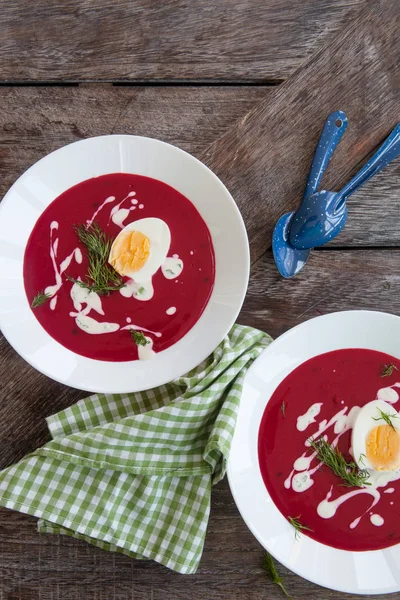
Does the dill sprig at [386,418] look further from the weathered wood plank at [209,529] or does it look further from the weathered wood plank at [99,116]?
the weathered wood plank at [99,116]

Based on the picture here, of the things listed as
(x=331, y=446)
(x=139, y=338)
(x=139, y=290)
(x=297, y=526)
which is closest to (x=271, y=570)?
(x=297, y=526)

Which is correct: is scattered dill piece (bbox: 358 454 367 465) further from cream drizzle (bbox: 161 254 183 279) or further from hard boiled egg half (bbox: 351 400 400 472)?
cream drizzle (bbox: 161 254 183 279)

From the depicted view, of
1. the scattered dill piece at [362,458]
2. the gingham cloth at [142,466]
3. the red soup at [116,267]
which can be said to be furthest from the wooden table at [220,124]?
the scattered dill piece at [362,458]

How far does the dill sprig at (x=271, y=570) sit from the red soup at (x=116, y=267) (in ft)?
2.56

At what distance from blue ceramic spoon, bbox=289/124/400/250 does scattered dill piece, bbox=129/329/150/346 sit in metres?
0.56

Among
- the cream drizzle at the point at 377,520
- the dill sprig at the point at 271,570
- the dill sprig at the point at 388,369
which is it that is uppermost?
the dill sprig at the point at 388,369

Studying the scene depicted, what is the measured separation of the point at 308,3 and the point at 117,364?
1297mm

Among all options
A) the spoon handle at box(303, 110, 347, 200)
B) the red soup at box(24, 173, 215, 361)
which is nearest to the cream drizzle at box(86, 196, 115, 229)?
the red soup at box(24, 173, 215, 361)

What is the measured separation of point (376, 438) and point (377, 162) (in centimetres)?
86

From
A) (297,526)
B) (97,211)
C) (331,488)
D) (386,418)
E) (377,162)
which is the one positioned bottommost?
(297,526)

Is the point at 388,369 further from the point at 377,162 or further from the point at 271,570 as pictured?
the point at 271,570

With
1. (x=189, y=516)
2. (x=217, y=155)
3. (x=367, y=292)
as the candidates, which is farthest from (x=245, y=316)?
(x=189, y=516)

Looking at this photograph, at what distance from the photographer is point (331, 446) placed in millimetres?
1806

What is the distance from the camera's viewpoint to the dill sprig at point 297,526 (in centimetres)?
181
